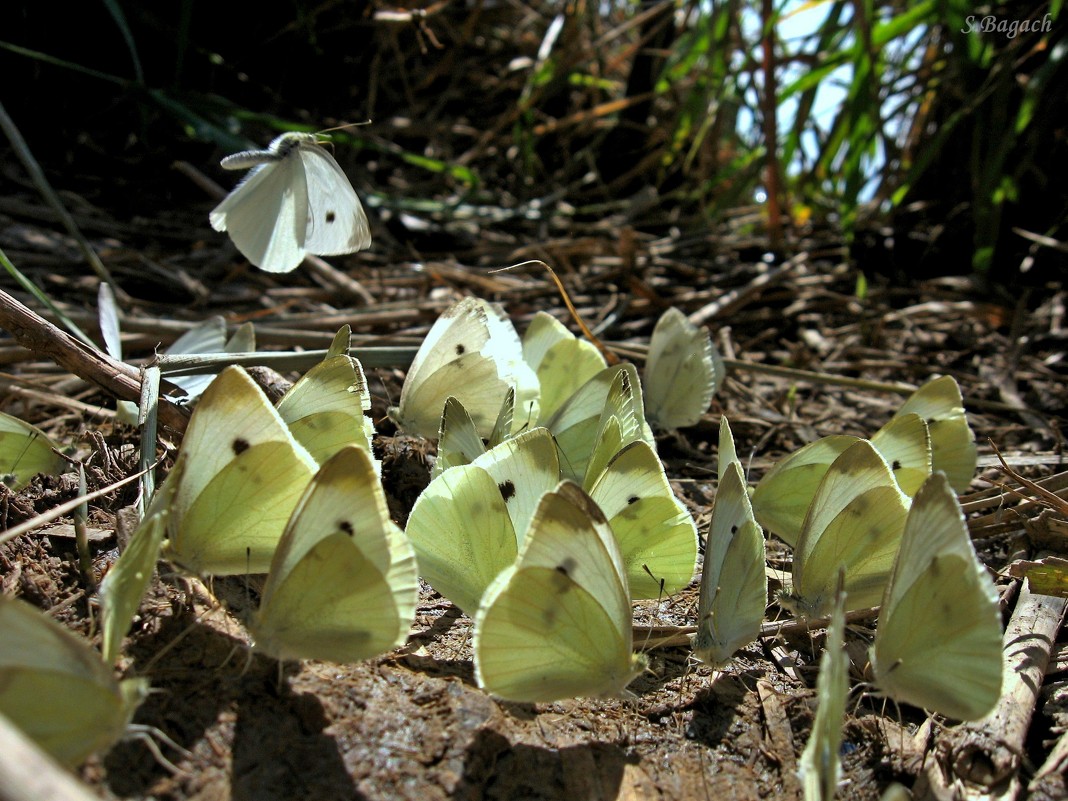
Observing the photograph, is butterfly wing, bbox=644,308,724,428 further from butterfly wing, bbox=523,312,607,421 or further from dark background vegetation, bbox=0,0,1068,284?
dark background vegetation, bbox=0,0,1068,284

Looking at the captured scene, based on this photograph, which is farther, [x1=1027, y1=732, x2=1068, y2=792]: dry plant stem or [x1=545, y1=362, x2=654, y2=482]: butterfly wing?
[x1=545, y1=362, x2=654, y2=482]: butterfly wing

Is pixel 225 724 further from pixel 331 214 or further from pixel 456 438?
pixel 331 214

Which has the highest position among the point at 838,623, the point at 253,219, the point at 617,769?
the point at 253,219

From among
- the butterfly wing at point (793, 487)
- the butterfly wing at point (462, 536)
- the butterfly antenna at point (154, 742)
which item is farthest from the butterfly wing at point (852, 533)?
the butterfly antenna at point (154, 742)

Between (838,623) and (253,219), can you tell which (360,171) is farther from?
(838,623)

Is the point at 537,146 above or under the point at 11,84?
under

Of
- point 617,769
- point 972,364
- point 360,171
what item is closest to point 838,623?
point 617,769

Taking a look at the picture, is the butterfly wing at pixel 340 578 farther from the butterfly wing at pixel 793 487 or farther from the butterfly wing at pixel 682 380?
the butterfly wing at pixel 682 380

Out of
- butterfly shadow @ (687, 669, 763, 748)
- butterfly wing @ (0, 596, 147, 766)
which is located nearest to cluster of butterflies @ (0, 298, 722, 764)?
butterfly wing @ (0, 596, 147, 766)
